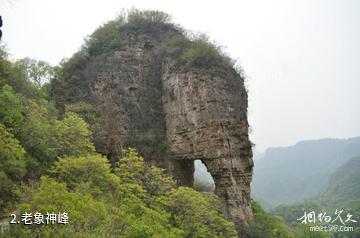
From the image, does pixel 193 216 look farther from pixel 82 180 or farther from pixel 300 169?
pixel 300 169

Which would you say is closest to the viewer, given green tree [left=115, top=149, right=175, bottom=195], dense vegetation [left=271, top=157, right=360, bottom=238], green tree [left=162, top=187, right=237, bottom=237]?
green tree [left=162, top=187, right=237, bottom=237]

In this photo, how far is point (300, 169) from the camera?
140000mm

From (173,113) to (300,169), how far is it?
124m

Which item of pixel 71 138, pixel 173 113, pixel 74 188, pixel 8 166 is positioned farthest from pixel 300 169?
pixel 8 166

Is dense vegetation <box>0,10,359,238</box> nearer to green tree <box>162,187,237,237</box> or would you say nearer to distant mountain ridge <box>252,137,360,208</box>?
green tree <box>162,187,237,237</box>

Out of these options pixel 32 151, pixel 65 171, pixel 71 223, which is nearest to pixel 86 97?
pixel 32 151

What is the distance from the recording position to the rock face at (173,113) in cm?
2391

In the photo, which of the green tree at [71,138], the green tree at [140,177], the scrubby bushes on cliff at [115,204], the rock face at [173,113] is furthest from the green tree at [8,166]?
the rock face at [173,113]

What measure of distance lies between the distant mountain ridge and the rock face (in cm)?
7326

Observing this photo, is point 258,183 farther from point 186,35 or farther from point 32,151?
point 32,151

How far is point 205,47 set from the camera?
2605cm

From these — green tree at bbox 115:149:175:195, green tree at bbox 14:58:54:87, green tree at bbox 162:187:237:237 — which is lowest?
green tree at bbox 162:187:237:237


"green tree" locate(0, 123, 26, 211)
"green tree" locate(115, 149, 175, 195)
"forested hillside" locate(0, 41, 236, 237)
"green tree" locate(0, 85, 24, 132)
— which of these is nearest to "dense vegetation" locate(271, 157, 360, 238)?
"green tree" locate(115, 149, 175, 195)

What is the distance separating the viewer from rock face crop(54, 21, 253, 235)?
78.4ft
